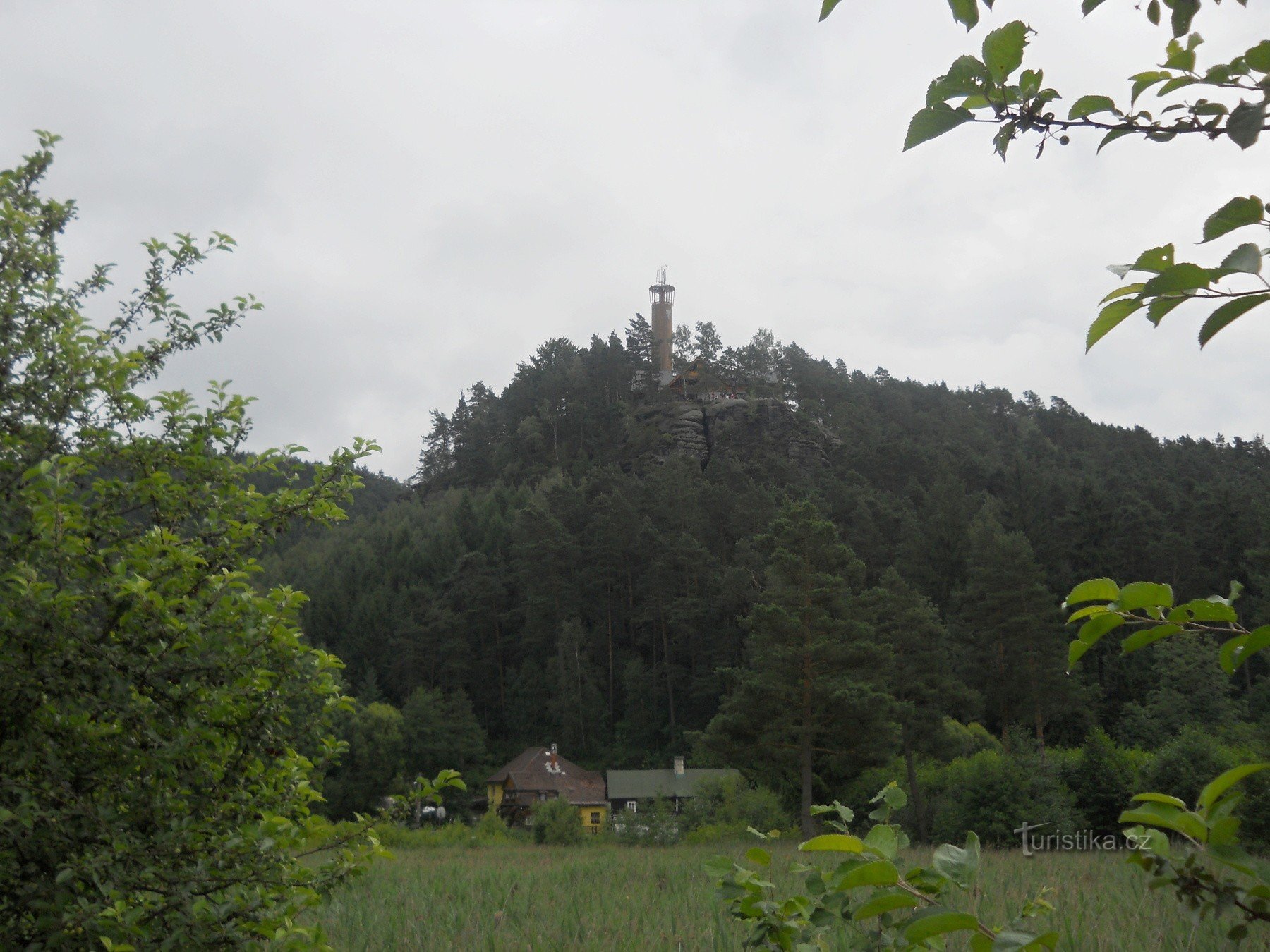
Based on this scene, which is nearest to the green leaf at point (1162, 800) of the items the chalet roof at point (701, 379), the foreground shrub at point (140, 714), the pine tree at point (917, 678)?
the foreground shrub at point (140, 714)

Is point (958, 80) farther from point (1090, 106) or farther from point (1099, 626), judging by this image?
point (1099, 626)

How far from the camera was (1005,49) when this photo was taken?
1039mm

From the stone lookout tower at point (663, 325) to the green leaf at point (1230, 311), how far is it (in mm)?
74408

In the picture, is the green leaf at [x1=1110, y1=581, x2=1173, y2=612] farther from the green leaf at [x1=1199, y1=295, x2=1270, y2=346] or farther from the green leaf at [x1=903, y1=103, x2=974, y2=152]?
the green leaf at [x1=903, y1=103, x2=974, y2=152]

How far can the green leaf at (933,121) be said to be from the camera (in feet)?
3.50

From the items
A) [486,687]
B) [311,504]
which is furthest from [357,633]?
[311,504]

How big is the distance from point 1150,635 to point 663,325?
261 ft

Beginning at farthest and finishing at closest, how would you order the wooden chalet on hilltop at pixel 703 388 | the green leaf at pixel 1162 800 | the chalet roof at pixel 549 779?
the wooden chalet on hilltop at pixel 703 388
the chalet roof at pixel 549 779
the green leaf at pixel 1162 800

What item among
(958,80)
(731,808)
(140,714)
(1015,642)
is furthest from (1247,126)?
(1015,642)

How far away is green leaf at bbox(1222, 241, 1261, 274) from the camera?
86 cm

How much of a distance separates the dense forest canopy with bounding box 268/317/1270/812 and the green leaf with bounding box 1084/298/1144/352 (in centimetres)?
2528

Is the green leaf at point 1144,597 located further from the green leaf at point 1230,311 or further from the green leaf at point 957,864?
the green leaf at point 957,864

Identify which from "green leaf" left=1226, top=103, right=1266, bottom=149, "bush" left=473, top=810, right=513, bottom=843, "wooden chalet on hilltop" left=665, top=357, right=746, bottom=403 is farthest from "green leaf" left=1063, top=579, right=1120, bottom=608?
"wooden chalet on hilltop" left=665, top=357, right=746, bottom=403

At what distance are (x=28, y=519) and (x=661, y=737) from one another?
4788cm
